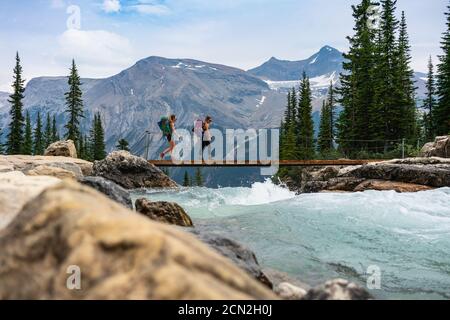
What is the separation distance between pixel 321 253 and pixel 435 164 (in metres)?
13.8

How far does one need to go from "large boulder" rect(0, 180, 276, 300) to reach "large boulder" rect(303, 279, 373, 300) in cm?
111

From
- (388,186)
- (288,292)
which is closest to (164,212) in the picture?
(288,292)

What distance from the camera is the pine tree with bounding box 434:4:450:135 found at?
4297cm

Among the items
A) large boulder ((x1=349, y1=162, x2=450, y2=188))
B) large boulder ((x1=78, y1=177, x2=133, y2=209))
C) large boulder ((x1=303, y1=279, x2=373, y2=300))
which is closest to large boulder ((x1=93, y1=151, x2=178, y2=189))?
large boulder ((x1=349, y1=162, x2=450, y2=188))

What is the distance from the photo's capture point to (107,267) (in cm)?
202

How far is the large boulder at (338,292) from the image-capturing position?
3188 mm

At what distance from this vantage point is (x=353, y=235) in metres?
9.78

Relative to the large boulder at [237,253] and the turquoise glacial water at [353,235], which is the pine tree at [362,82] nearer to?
the turquoise glacial water at [353,235]

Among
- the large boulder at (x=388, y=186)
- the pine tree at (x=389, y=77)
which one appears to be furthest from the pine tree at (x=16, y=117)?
the large boulder at (x=388, y=186)

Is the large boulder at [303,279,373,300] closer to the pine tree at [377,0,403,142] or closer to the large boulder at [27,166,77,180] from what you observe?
the large boulder at [27,166,77,180]

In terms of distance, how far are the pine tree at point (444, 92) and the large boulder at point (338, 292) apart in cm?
4394

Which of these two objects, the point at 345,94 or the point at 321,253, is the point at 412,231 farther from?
the point at 345,94

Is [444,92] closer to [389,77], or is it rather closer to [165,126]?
[389,77]
